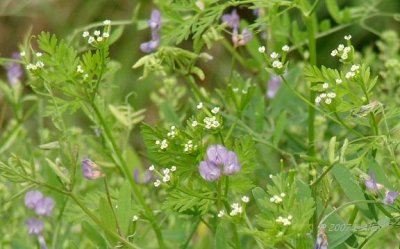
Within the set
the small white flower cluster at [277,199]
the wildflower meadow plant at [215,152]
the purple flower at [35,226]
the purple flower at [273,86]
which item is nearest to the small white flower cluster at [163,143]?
the wildflower meadow plant at [215,152]

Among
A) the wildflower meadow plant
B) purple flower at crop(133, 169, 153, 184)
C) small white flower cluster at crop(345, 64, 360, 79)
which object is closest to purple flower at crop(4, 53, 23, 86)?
the wildflower meadow plant

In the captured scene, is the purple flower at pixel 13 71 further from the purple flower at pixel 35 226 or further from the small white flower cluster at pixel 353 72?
the small white flower cluster at pixel 353 72

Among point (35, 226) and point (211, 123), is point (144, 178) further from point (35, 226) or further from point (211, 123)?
point (211, 123)

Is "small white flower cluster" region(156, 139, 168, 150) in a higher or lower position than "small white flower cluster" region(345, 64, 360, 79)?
lower

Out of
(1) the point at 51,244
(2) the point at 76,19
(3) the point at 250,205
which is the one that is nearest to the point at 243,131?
(3) the point at 250,205

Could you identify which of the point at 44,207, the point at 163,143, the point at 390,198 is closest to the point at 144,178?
the point at 44,207

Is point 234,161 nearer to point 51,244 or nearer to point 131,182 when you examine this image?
point 131,182

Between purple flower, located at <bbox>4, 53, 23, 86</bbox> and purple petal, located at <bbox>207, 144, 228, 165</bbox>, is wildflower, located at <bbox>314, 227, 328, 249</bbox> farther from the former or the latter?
purple flower, located at <bbox>4, 53, 23, 86</bbox>
